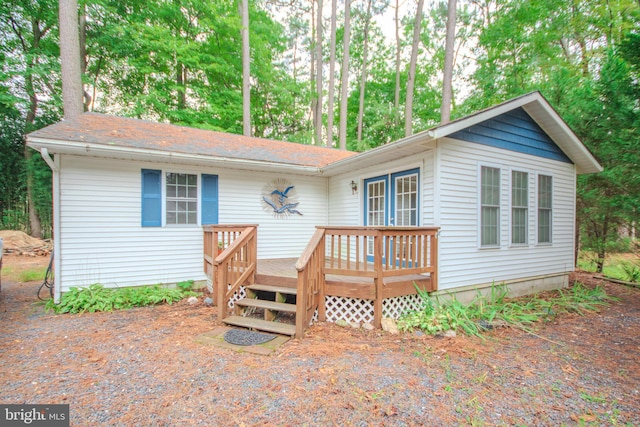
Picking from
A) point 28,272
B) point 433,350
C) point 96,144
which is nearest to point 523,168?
point 433,350

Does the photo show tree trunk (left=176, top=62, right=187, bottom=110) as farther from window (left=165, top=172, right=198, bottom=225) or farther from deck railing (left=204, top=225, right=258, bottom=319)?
deck railing (left=204, top=225, right=258, bottom=319)

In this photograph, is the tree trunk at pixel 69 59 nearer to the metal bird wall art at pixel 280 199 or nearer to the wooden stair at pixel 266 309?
the metal bird wall art at pixel 280 199

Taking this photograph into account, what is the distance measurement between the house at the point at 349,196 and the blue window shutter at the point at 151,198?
0.02m

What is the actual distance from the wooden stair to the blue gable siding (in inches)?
154

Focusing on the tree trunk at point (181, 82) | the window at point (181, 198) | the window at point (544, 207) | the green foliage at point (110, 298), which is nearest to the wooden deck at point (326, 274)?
the green foliage at point (110, 298)

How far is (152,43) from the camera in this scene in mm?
10789

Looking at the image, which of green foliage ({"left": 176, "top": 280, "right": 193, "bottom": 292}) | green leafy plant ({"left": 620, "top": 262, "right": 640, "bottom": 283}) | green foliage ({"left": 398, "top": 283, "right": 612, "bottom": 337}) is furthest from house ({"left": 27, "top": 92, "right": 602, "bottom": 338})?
green leafy plant ({"left": 620, "top": 262, "right": 640, "bottom": 283})

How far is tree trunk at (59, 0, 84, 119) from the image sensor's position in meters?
7.98

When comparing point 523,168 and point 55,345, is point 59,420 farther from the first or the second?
point 523,168

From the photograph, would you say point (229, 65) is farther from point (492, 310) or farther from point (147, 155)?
point (492, 310)

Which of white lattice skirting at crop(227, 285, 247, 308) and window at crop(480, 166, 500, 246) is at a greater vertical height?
window at crop(480, 166, 500, 246)

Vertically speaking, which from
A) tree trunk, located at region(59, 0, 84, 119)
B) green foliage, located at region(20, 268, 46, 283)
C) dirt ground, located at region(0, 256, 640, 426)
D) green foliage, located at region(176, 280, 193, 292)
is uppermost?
tree trunk, located at region(59, 0, 84, 119)

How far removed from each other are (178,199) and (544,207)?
314 inches

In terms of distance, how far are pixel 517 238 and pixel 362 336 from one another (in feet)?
13.9
